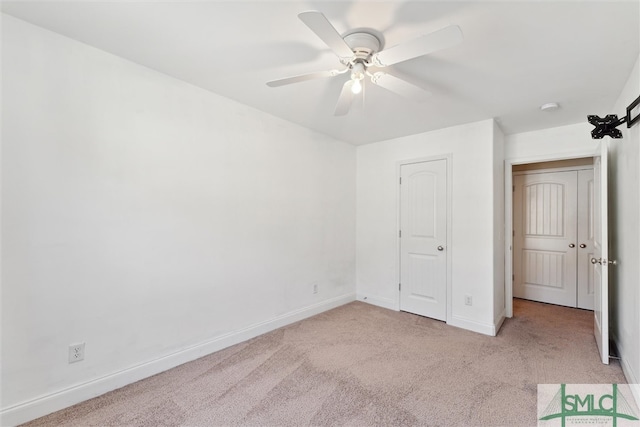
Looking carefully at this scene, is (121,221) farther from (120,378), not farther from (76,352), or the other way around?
(120,378)

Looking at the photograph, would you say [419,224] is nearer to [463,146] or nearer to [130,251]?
[463,146]

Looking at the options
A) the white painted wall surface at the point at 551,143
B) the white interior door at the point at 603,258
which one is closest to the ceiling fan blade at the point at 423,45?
the white interior door at the point at 603,258

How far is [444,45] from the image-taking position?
141cm

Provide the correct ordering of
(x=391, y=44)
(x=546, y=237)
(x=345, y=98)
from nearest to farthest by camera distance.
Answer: (x=391, y=44), (x=345, y=98), (x=546, y=237)

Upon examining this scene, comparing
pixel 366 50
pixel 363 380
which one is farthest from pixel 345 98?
pixel 363 380

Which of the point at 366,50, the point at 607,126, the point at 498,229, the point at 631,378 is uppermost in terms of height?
the point at 366,50

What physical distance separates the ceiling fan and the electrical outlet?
215cm

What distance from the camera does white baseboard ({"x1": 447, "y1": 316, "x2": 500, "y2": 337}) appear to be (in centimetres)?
311

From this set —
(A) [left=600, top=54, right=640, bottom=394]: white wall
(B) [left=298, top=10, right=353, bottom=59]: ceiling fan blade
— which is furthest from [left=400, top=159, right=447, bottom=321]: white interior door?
(B) [left=298, top=10, right=353, bottom=59]: ceiling fan blade

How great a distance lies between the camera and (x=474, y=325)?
3.23 m

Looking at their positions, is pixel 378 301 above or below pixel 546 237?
below

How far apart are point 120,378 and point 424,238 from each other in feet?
10.9

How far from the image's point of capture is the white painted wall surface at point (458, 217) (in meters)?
3.20

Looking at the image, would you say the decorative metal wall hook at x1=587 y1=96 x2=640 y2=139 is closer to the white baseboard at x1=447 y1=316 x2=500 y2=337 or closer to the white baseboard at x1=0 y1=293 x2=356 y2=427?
the white baseboard at x1=447 y1=316 x2=500 y2=337
